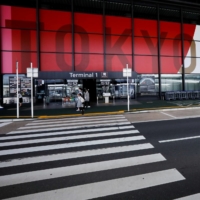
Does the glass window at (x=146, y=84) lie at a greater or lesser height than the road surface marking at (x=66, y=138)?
greater

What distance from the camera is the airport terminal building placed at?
1977 cm

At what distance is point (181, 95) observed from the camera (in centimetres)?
2317

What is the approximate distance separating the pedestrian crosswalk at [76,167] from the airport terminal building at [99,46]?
1334 centimetres

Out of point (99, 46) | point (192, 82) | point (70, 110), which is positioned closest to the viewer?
point (70, 110)

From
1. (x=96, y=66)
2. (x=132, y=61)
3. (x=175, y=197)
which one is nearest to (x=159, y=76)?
(x=132, y=61)

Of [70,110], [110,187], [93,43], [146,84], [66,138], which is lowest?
[110,187]

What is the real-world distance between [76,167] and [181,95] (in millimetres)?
22538

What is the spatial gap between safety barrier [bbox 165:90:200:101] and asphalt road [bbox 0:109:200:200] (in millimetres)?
17004

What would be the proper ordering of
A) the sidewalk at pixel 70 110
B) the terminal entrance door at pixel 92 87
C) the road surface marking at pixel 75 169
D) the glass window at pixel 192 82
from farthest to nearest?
the glass window at pixel 192 82
the terminal entrance door at pixel 92 87
the sidewalk at pixel 70 110
the road surface marking at pixel 75 169

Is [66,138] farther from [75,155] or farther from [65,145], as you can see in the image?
[75,155]

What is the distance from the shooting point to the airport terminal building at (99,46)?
1977cm

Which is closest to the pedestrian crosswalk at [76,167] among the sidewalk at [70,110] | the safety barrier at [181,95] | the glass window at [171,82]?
the sidewalk at [70,110]

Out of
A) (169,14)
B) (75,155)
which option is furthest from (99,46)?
(75,155)

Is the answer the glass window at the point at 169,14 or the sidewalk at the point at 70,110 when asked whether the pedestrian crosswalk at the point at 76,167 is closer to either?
the sidewalk at the point at 70,110
